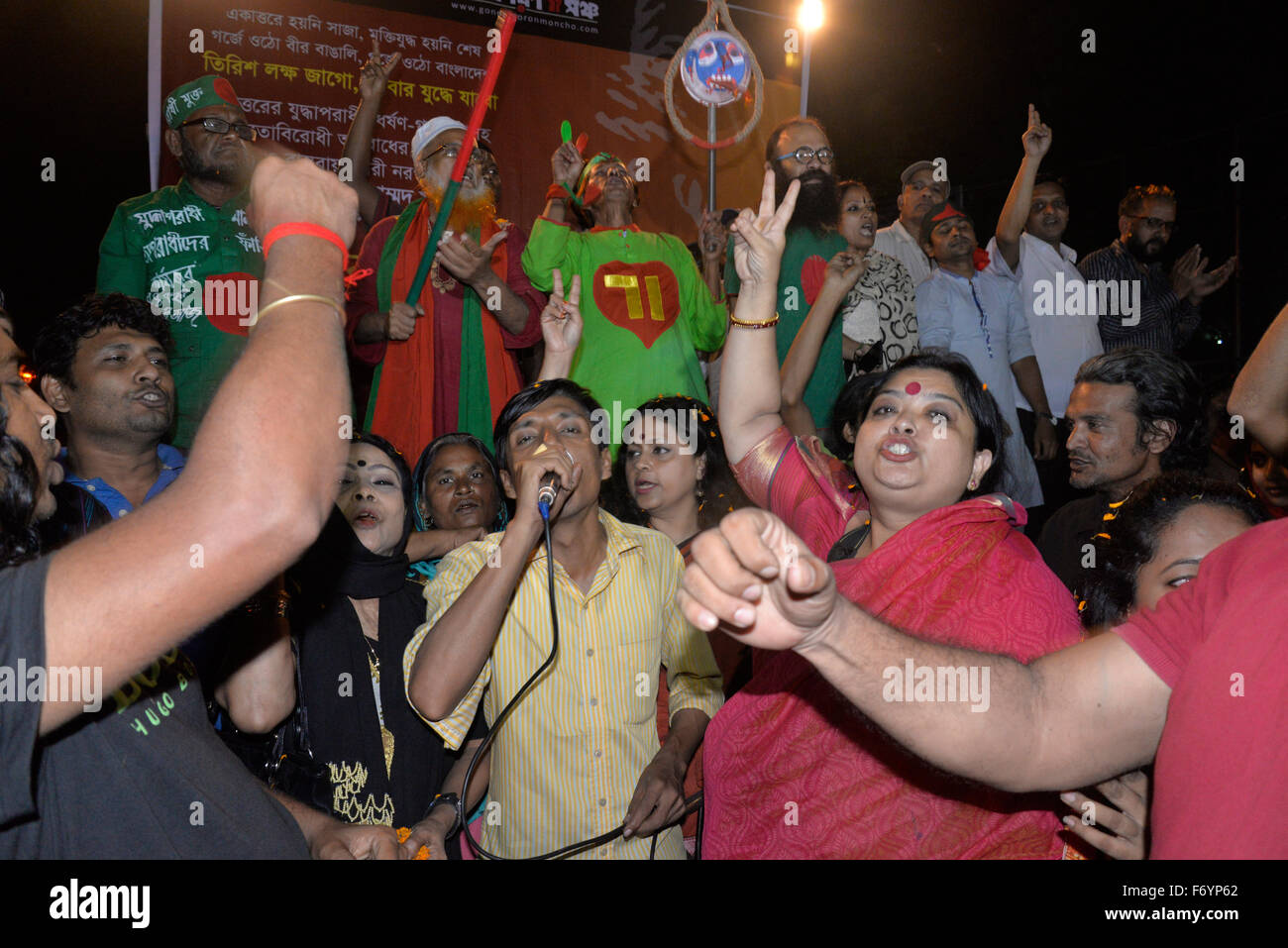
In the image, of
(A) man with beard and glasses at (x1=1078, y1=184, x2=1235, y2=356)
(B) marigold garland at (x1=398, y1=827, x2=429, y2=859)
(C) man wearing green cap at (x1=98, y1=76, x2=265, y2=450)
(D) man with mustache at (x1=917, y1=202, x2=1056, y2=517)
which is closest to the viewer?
(B) marigold garland at (x1=398, y1=827, x2=429, y2=859)

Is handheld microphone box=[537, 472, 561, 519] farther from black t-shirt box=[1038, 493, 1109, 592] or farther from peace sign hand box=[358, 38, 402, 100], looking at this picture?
peace sign hand box=[358, 38, 402, 100]

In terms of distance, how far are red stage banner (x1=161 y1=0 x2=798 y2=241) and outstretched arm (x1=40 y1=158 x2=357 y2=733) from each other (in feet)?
15.2

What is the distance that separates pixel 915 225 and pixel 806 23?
7.98ft

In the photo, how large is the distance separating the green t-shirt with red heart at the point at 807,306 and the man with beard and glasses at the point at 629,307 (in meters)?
0.24

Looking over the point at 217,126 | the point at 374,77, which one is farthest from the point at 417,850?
the point at 374,77

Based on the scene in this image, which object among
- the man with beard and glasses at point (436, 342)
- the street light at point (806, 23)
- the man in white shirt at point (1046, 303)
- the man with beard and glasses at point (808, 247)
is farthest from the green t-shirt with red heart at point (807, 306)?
the street light at point (806, 23)

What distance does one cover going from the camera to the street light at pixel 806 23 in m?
7.00

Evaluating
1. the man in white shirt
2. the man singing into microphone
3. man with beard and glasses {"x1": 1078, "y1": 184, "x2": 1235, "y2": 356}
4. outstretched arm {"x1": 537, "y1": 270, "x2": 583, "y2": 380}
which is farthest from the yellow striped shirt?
man with beard and glasses {"x1": 1078, "y1": 184, "x2": 1235, "y2": 356}

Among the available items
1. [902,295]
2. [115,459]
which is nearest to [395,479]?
[115,459]

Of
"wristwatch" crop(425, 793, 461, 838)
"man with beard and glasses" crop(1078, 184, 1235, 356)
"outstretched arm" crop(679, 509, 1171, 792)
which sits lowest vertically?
"wristwatch" crop(425, 793, 461, 838)

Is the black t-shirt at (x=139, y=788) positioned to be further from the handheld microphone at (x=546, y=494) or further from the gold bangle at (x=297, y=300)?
the handheld microphone at (x=546, y=494)

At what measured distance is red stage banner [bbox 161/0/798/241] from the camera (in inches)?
203

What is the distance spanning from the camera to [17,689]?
1050mm
